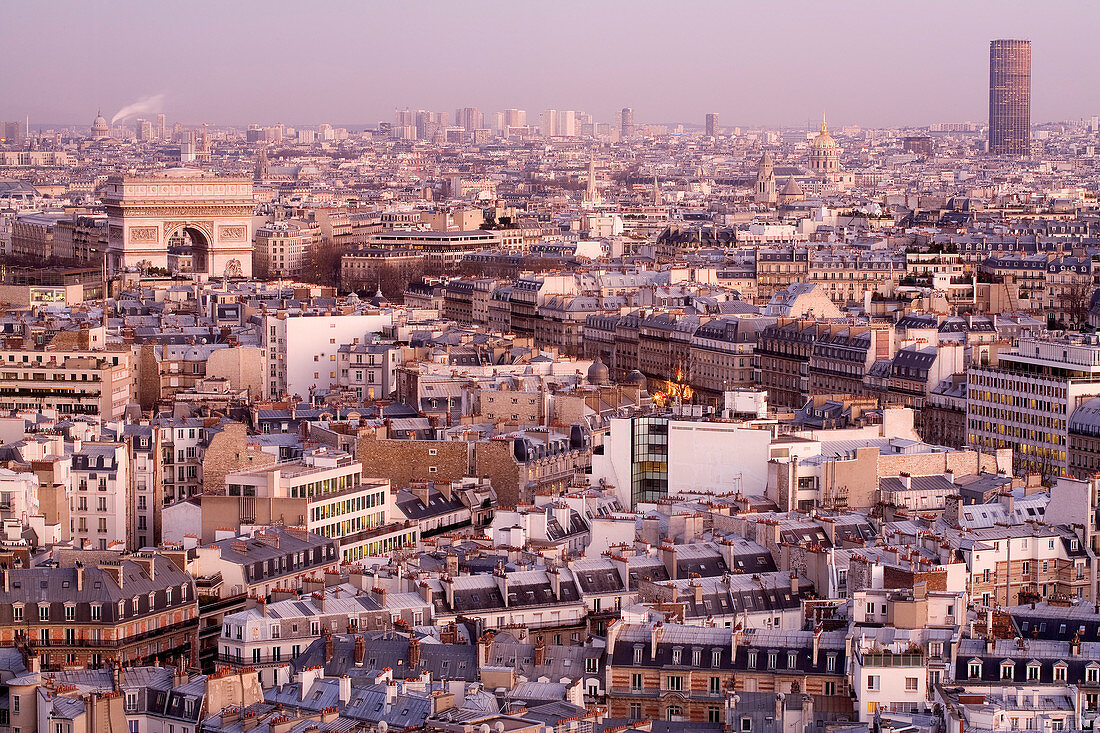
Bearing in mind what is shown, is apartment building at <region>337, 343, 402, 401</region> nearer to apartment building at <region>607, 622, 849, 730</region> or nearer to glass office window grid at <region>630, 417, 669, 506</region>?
glass office window grid at <region>630, 417, 669, 506</region>

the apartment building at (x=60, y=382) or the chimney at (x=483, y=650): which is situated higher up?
the apartment building at (x=60, y=382)

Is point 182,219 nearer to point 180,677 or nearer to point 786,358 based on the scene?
point 786,358

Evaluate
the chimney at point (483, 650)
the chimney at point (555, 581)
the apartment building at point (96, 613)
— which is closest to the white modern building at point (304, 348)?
the apartment building at point (96, 613)

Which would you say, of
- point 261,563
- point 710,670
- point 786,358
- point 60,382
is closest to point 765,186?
point 786,358

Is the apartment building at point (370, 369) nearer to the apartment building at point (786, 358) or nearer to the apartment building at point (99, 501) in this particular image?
the apartment building at point (786, 358)

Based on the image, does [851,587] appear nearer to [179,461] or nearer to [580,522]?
[580,522]

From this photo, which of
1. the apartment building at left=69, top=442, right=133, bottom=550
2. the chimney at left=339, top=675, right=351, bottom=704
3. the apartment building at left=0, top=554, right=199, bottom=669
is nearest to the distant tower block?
the apartment building at left=69, top=442, right=133, bottom=550

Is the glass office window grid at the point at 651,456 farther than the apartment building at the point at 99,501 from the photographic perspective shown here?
Yes

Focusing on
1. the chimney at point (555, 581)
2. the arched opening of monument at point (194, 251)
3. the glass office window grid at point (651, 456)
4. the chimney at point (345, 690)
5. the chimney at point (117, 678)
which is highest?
the arched opening of monument at point (194, 251)

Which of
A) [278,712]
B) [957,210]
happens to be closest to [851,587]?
[278,712]
